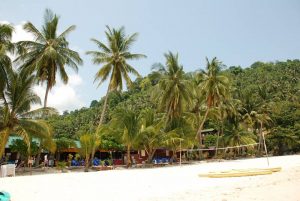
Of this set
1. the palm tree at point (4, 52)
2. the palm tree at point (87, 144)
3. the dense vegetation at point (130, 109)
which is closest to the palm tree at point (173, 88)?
the dense vegetation at point (130, 109)

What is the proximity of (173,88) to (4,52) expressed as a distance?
17.6 metres

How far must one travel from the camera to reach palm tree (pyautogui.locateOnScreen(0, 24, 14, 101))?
21938 millimetres

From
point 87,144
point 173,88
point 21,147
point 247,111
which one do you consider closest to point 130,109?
point 173,88

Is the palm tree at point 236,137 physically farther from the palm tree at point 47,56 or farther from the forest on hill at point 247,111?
the palm tree at point 47,56

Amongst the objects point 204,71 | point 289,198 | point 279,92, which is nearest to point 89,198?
point 289,198

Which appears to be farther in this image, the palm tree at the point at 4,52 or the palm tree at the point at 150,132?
the palm tree at the point at 150,132

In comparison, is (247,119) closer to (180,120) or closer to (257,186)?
(180,120)

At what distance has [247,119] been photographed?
53.1 metres

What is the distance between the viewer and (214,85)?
37969 mm

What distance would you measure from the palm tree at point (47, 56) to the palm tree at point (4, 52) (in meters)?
3.56

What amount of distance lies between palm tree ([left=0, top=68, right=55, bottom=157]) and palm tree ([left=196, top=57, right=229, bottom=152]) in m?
20.3

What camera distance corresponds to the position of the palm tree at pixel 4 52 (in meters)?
21.9

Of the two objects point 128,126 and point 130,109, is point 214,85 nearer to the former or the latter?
point 130,109

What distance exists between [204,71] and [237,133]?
46.4ft
